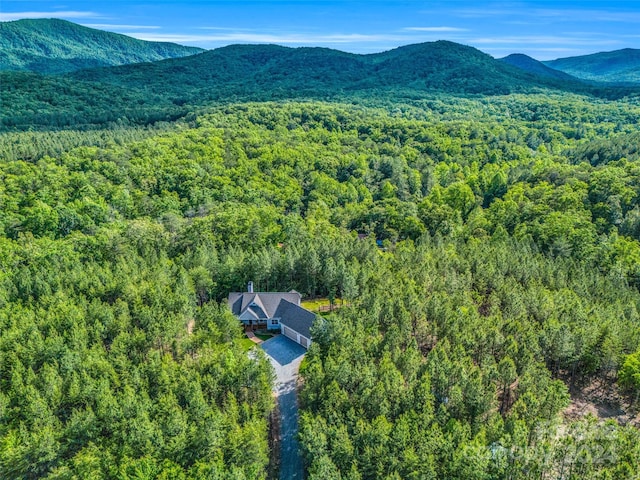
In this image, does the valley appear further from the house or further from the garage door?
the garage door

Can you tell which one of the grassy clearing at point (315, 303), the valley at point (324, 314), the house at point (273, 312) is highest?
the valley at point (324, 314)

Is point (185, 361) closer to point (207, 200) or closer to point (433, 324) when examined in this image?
point (433, 324)

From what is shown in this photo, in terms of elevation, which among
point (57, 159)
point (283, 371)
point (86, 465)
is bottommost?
point (283, 371)

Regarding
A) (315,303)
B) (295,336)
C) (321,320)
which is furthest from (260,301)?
(321,320)

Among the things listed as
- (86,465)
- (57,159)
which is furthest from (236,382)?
(57,159)

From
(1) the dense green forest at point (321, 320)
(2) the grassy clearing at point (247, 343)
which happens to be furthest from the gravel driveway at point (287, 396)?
(1) the dense green forest at point (321, 320)

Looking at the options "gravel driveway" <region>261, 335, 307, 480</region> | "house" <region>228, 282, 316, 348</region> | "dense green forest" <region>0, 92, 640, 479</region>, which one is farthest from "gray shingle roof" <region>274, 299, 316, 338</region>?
"dense green forest" <region>0, 92, 640, 479</region>

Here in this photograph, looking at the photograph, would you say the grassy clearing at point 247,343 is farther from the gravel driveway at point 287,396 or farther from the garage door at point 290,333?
the garage door at point 290,333
